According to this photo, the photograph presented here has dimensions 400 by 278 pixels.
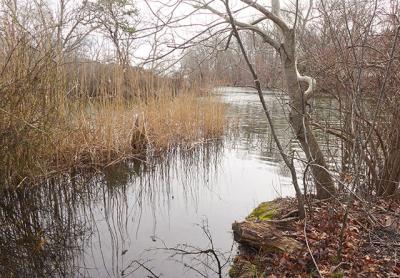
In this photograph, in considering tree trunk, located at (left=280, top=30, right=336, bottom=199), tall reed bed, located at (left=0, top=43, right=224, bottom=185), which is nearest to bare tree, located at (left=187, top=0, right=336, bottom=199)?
tree trunk, located at (left=280, top=30, right=336, bottom=199)

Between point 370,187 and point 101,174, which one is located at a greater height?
point 370,187

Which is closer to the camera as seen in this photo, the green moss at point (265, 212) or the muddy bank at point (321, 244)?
the muddy bank at point (321, 244)

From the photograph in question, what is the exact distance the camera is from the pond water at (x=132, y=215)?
2736 millimetres

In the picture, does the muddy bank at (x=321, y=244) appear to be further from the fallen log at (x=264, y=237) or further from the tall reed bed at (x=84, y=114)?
the tall reed bed at (x=84, y=114)

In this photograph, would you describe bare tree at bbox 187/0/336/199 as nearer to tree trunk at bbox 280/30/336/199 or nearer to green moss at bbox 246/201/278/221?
tree trunk at bbox 280/30/336/199

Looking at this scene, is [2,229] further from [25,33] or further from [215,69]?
[215,69]

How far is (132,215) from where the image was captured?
367cm

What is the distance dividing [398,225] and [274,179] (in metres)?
2.51

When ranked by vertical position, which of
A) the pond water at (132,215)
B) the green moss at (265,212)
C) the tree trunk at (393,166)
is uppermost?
the tree trunk at (393,166)

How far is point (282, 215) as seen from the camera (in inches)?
123

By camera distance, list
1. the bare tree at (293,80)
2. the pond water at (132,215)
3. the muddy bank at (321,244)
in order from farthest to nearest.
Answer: the bare tree at (293,80), the pond water at (132,215), the muddy bank at (321,244)

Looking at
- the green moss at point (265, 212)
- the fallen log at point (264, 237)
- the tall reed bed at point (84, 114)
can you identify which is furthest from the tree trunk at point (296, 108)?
the tall reed bed at point (84, 114)

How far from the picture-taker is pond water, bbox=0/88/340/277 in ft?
8.98

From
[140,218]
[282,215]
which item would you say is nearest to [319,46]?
[282,215]
